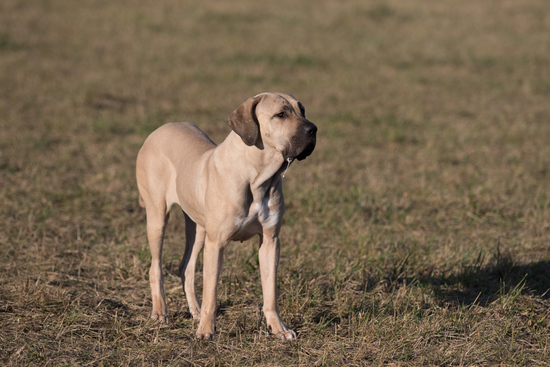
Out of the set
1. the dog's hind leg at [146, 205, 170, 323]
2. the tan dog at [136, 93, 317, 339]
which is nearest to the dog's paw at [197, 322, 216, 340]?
the tan dog at [136, 93, 317, 339]

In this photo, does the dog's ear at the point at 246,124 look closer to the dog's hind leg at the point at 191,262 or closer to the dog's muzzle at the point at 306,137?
the dog's muzzle at the point at 306,137

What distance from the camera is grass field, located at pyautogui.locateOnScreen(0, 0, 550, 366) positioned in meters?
3.96

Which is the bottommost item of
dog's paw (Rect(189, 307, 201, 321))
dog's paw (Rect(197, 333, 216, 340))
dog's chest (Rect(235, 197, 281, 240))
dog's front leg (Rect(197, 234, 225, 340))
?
dog's paw (Rect(189, 307, 201, 321))

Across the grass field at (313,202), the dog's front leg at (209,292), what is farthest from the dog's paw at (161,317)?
the dog's front leg at (209,292)

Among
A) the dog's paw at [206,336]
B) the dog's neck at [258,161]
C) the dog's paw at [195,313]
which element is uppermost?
the dog's neck at [258,161]

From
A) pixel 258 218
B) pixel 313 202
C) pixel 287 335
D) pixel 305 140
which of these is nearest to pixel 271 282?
pixel 287 335

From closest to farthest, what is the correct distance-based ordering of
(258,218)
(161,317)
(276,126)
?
(276,126), (258,218), (161,317)

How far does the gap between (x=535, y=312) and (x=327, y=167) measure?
154 inches

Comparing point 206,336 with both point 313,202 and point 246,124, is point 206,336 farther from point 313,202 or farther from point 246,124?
point 313,202

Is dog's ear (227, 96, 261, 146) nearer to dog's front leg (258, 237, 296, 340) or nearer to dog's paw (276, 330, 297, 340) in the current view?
dog's front leg (258, 237, 296, 340)

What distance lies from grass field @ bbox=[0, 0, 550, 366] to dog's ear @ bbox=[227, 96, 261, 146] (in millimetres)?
1267

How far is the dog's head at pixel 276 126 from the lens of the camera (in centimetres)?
351

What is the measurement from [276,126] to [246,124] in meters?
0.17

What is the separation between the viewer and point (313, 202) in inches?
259
